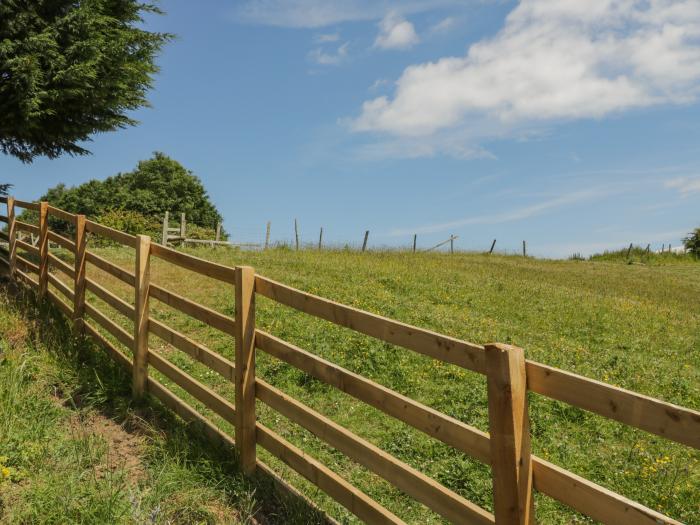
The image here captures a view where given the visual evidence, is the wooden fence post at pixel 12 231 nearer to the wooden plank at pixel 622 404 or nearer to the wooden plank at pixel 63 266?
the wooden plank at pixel 63 266

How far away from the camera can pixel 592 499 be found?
2.57 metres

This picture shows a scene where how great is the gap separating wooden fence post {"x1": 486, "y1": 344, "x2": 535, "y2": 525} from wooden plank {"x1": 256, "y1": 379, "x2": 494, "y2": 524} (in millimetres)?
241

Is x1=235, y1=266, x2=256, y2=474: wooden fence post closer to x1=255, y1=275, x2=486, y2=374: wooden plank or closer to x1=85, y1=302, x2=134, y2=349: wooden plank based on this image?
x1=255, y1=275, x2=486, y2=374: wooden plank

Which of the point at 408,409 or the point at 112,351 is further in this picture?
the point at 112,351

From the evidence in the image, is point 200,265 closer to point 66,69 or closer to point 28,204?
point 28,204

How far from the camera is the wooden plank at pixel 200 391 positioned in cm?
510

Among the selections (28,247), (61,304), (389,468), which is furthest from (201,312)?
(28,247)

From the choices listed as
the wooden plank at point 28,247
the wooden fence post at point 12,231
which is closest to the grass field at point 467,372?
the wooden plank at point 28,247

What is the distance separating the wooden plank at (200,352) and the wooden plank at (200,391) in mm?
253

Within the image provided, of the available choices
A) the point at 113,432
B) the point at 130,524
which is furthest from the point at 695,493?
the point at 113,432

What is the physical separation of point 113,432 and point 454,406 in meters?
4.00

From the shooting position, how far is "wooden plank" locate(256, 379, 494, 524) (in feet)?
10.2

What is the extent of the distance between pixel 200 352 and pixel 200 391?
39 centimetres

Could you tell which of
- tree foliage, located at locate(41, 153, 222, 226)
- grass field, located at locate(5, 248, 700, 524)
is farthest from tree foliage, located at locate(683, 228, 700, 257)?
tree foliage, located at locate(41, 153, 222, 226)
